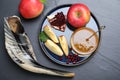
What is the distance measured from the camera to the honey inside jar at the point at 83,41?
46.1 inches

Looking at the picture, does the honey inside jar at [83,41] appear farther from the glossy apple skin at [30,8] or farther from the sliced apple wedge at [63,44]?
the glossy apple skin at [30,8]

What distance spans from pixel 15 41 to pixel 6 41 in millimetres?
27

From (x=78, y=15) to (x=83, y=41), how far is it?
0.25ft

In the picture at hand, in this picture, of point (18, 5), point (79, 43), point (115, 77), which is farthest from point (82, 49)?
point (18, 5)

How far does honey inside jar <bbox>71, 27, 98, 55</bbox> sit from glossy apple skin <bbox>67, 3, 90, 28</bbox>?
2 cm

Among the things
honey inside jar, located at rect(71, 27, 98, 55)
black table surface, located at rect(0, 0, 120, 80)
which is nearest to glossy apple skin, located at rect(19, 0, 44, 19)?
black table surface, located at rect(0, 0, 120, 80)

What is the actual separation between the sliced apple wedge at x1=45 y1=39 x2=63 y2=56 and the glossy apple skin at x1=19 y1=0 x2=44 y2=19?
0.09 meters

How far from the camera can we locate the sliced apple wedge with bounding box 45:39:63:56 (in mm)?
1169

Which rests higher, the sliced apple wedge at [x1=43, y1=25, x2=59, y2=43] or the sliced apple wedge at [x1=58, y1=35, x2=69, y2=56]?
the sliced apple wedge at [x1=43, y1=25, x2=59, y2=43]

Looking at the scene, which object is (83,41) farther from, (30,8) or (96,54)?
(30,8)

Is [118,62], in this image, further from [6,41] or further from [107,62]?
[6,41]

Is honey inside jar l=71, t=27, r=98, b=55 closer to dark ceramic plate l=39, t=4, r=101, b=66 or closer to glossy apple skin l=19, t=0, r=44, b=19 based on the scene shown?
dark ceramic plate l=39, t=4, r=101, b=66

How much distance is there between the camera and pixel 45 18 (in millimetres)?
1198

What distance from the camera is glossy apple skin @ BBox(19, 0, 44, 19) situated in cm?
118
